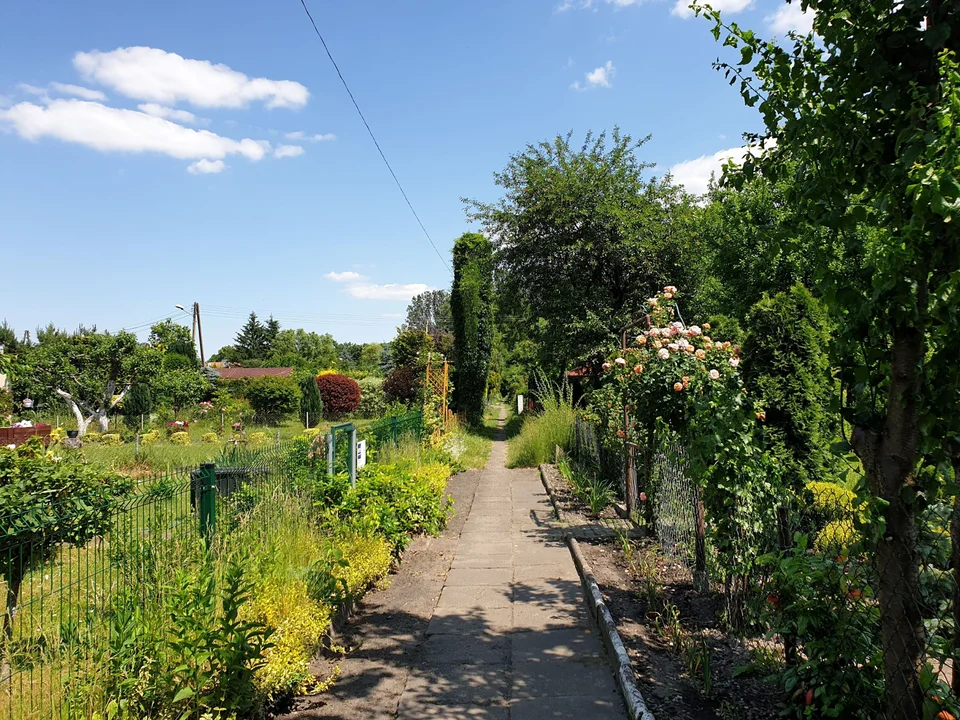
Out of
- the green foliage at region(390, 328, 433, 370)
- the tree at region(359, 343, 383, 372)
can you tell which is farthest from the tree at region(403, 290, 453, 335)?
the green foliage at region(390, 328, 433, 370)

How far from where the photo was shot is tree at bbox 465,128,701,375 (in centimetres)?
1777

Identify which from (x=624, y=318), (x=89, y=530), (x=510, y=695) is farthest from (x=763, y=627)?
(x=624, y=318)

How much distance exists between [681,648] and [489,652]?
141 centimetres

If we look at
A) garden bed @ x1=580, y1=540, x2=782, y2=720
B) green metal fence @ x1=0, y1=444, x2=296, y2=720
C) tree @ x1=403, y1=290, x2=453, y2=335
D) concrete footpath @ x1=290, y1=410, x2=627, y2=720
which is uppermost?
tree @ x1=403, y1=290, x2=453, y2=335

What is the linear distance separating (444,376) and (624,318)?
5466 mm

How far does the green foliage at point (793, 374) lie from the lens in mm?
7043

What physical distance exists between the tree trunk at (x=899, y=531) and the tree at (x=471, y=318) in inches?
808

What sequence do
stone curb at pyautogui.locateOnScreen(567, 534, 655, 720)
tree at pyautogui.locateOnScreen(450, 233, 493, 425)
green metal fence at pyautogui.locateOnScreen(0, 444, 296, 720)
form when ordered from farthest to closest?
1. tree at pyautogui.locateOnScreen(450, 233, 493, 425)
2. stone curb at pyautogui.locateOnScreen(567, 534, 655, 720)
3. green metal fence at pyautogui.locateOnScreen(0, 444, 296, 720)

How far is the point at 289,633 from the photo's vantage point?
12.9 feet

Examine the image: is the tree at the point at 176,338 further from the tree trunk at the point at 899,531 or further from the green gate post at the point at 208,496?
the tree trunk at the point at 899,531

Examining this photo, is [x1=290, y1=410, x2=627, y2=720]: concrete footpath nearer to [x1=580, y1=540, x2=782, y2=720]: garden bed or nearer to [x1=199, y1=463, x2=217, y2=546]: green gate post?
[x1=580, y1=540, x2=782, y2=720]: garden bed

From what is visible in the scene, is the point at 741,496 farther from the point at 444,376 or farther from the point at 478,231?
the point at 478,231

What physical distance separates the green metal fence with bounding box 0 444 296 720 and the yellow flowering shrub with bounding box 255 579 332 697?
0.55 metres

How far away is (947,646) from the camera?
2482mm
